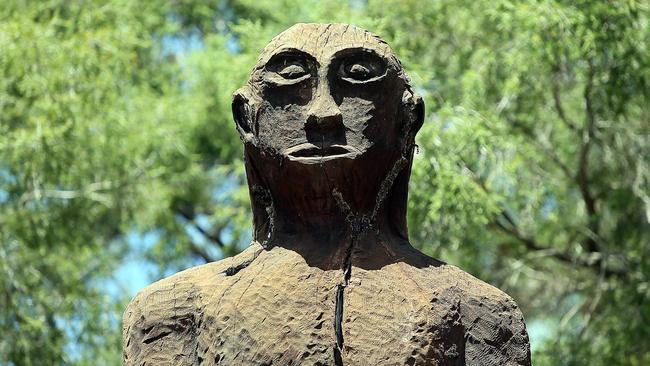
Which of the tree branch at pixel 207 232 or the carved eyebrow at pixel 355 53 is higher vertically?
the carved eyebrow at pixel 355 53

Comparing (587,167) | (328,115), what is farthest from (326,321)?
(587,167)

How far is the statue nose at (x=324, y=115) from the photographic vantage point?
6.04m

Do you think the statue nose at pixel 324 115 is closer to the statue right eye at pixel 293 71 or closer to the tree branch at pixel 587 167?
the statue right eye at pixel 293 71

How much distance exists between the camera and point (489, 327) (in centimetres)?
614

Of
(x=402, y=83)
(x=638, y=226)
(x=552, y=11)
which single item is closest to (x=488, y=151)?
(x=552, y=11)

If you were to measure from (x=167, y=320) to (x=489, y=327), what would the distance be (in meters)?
1.24

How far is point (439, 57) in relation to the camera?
17188 mm

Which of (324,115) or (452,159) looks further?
(452,159)

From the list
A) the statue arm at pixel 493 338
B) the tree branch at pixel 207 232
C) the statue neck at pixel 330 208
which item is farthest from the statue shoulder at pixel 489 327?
the tree branch at pixel 207 232

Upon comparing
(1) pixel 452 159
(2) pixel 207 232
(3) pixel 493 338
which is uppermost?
(3) pixel 493 338

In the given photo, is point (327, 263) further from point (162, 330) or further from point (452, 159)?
point (452, 159)

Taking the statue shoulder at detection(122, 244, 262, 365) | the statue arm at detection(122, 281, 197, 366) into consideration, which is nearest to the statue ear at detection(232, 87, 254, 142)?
the statue shoulder at detection(122, 244, 262, 365)

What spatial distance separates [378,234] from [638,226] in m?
10.2

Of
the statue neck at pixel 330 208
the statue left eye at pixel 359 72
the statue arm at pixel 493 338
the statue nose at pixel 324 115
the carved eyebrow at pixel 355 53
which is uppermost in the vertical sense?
the carved eyebrow at pixel 355 53
